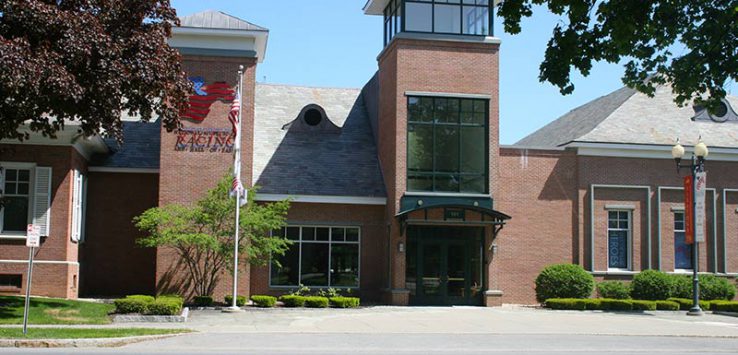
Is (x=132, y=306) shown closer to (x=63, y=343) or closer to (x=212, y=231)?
(x=63, y=343)

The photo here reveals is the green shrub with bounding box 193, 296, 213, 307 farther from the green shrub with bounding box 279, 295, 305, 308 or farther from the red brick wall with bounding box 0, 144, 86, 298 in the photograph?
the red brick wall with bounding box 0, 144, 86, 298

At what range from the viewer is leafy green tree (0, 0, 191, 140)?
67.5 ft

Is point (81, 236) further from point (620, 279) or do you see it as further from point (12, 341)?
point (620, 279)

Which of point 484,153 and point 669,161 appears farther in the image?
point 669,161

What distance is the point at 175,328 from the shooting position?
21625mm

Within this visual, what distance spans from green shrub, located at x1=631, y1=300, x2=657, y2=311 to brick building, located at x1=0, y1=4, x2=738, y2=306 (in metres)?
2.81

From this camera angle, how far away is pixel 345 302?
3070 centimetres

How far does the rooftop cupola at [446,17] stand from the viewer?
33.2 meters

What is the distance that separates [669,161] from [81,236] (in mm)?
23233

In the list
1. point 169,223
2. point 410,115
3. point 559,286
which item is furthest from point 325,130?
point 559,286

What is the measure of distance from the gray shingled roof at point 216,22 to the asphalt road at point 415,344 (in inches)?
595

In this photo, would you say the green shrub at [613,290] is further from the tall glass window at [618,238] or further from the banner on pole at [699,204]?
the banner on pole at [699,204]

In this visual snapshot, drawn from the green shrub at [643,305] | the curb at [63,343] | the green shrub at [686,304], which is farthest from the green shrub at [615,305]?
the curb at [63,343]

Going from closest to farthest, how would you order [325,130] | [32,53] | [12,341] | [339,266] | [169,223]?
1. [12,341]
2. [32,53]
3. [169,223]
4. [339,266]
5. [325,130]
